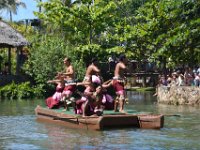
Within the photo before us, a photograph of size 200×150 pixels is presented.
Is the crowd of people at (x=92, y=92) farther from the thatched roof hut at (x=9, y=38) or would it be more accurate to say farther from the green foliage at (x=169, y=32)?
the thatched roof hut at (x=9, y=38)

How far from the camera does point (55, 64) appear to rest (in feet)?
118

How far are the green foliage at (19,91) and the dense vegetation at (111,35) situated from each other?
811mm

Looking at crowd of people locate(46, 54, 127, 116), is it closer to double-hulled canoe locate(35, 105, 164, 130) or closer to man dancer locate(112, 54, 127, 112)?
man dancer locate(112, 54, 127, 112)

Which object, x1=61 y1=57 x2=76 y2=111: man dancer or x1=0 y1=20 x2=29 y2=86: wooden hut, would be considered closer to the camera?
x1=61 y1=57 x2=76 y2=111: man dancer

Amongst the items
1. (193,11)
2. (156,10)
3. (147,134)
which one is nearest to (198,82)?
(193,11)

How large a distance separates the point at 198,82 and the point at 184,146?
51.3 feet

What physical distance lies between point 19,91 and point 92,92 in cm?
1823

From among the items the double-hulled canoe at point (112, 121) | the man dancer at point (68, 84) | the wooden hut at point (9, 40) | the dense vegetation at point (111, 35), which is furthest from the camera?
the wooden hut at point (9, 40)

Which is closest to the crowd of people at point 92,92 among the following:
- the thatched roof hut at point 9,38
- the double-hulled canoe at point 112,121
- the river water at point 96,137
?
the double-hulled canoe at point 112,121

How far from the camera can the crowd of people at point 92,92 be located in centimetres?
1591

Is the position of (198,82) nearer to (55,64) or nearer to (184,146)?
(55,64)

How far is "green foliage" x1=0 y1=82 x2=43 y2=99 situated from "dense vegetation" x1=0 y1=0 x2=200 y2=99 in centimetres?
81

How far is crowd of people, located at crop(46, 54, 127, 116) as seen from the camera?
52.2 ft

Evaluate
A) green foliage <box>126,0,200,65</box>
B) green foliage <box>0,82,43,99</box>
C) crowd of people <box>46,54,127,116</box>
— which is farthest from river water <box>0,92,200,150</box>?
green foliage <box>0,82,43,99</box>
